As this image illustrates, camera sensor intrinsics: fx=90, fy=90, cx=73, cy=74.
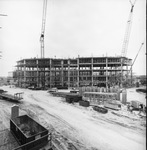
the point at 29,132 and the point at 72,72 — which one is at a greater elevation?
the point at 72,72

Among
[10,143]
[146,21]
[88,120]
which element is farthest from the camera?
[88,120]

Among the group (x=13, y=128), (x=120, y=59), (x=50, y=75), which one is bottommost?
(x=13, y=128)

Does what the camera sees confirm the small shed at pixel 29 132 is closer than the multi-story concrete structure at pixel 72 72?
Yes

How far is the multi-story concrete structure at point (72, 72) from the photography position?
4762cm

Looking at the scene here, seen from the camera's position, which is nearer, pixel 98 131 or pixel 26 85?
pixel 98 131

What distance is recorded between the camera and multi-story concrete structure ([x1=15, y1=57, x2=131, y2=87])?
47625 mm

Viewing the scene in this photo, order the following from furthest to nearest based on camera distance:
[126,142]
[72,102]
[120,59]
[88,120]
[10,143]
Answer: [120,59], [72,102], [88,120], [126,142], [10,143]

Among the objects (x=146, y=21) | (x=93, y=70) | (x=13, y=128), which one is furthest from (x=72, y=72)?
(x=146, y=21)

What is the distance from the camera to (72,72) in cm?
4928

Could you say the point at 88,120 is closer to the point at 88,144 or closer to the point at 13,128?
the point at 88,144

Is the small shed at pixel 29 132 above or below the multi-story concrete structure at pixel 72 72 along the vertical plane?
below

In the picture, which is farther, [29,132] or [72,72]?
[72,72]

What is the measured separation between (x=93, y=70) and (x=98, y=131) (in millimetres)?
41927

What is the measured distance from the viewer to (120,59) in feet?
156
